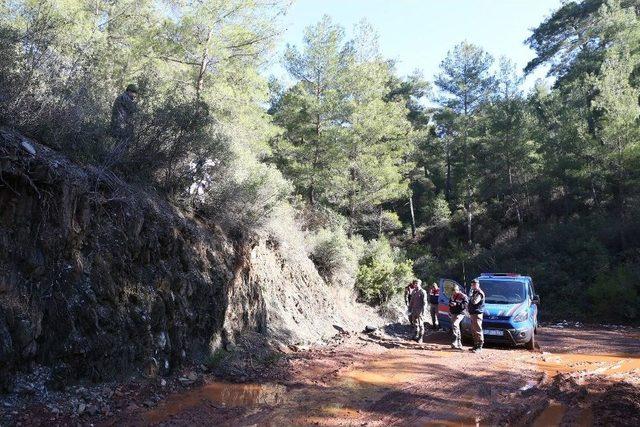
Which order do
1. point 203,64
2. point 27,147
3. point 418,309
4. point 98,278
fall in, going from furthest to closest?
point 203,64
point 418,309
point 98,278
point 27,147

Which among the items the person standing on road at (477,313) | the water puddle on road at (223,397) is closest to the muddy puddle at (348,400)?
the water puddle on road at (223,397)

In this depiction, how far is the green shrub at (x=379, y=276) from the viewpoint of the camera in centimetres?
1847

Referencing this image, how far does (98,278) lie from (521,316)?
1043 centimetres

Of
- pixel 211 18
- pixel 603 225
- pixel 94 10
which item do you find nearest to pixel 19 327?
pixel 211 18

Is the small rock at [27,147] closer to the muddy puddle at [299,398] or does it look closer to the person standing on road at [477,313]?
the muddy puddle at [299,398]

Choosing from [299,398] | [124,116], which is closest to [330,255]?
[124,116]

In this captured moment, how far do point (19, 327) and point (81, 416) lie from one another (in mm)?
1355

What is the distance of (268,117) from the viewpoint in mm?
20578

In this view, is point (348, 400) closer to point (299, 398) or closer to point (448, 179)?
point (299, 398)

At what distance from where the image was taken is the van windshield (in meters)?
13.3

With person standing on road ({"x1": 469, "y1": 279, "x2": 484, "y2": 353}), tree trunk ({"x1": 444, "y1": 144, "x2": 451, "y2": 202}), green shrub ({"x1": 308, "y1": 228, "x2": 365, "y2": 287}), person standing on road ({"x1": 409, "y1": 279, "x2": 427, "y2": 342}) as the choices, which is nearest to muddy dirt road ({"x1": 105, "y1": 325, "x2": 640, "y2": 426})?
person standing on road ({"x1": 469, "y1": 279, "x2": 484, "y2": 353})

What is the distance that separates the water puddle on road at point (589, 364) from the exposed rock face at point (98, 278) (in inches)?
260

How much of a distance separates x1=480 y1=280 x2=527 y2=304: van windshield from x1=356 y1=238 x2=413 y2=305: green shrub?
5.08m

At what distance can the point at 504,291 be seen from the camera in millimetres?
13734
